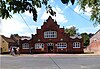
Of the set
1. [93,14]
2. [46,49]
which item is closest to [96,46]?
[46,49]

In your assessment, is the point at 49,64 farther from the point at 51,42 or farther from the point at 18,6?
the point at 51,42

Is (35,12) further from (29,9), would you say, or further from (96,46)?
(96,46)

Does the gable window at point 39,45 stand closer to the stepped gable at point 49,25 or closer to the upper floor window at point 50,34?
the upper floor window at point 50,34

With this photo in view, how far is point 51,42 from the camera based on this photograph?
8062 cm

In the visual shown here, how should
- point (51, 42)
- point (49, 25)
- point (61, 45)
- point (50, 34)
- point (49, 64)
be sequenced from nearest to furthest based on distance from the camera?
point (49, 64) → point (51, 42) → point (61, 45) → point (50, 34) → point (49, 25)

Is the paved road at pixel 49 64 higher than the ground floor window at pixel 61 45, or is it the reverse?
the ground floor window at pixel 61 45

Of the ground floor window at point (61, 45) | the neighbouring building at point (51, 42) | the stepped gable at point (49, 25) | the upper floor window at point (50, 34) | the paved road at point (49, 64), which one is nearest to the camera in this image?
the paved road at point (49, 64)

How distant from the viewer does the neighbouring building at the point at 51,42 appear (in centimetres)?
8025

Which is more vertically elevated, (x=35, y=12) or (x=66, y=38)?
(x=66, y=38)

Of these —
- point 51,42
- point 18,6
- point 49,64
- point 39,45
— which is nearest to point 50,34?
point 51,42

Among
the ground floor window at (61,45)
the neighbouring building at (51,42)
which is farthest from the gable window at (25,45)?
the ground floor window at (61,45)

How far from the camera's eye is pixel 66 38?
8156 centimetres

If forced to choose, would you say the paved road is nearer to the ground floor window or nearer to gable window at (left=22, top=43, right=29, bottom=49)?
the ground floor window

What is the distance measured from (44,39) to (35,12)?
250 ft
